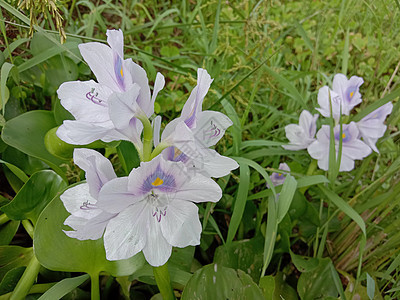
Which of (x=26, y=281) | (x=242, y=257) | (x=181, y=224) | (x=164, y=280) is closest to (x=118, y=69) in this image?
(x=181, y=224)

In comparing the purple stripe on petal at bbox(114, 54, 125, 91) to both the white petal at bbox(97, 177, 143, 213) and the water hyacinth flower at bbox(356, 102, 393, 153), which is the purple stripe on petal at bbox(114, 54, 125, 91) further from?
the water hyacinth flower at bbox(356, 102, 393, 153)

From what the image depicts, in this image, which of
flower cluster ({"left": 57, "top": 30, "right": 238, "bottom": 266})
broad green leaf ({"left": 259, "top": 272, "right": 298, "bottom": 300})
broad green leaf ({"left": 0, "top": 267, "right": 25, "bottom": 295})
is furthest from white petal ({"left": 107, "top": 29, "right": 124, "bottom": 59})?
broad green leaf ({"left": 259, "top": 272, "right": 298, "bottom": 300})

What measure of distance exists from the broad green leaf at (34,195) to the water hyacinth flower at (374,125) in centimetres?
84

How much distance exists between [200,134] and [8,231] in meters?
0.62

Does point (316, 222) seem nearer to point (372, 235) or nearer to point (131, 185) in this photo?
point (372, 235)

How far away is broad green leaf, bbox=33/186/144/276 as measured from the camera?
766 mm

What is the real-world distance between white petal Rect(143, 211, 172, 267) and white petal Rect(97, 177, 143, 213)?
0.18 ft

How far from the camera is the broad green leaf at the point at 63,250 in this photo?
77cm

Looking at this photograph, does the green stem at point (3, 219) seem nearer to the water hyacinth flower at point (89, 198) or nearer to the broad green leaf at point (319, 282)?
the water hyacinth flower at point (89, 198)

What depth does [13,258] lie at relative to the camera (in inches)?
35.6

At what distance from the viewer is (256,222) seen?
3.85ft

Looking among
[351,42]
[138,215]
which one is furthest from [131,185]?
[351,42]

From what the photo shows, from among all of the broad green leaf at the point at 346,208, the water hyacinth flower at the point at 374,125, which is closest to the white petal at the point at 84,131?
the broad green leaf at the point at 346,208

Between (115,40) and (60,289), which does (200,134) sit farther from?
(60,289)
